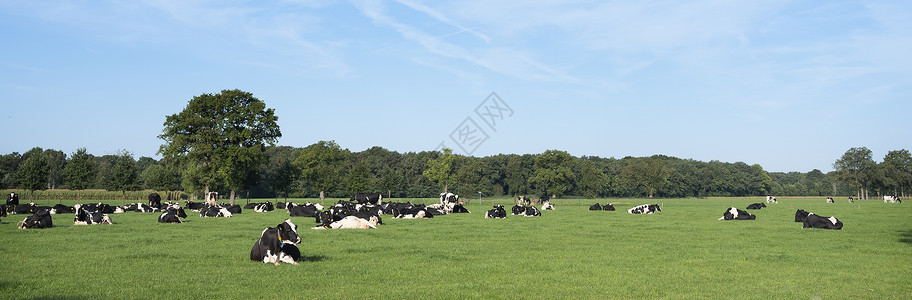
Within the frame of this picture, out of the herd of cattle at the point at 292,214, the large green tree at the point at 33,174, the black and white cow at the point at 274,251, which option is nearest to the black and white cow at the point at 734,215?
the herd of cattle at the point at 292,214

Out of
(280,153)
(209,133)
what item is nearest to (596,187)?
(280,153)

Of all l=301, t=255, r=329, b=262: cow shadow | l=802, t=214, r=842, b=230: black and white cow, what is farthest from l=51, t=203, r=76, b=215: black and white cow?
l=802, t=214, r=842, b=230: black and white cow

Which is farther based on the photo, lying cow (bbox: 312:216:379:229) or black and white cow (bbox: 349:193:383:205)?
black and white cow (bbox: 349:193:383:205)

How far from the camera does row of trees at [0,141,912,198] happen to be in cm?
6925

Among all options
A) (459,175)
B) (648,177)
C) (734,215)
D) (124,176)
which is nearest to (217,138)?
(124,176)

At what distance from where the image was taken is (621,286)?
9.31 metres

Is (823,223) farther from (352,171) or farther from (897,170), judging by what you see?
(897,170)

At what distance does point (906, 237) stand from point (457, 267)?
14.9 meters

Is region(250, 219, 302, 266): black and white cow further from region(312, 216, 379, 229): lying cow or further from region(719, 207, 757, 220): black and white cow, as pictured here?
region(719, 207, 757, 220): black and white cow

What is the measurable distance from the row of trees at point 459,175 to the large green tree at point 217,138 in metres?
1.83

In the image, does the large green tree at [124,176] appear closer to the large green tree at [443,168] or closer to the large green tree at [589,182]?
the large green tree at [443,168]

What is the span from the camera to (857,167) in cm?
11256

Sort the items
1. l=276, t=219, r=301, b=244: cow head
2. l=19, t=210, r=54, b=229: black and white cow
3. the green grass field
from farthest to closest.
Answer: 1. l=19, t=210, r=54, b=229: black and white cow
2. l=276, t=219, r=301, b=244: cow head
3. the green grass field

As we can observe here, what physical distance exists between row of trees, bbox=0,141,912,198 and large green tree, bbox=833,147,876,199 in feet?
0.54
